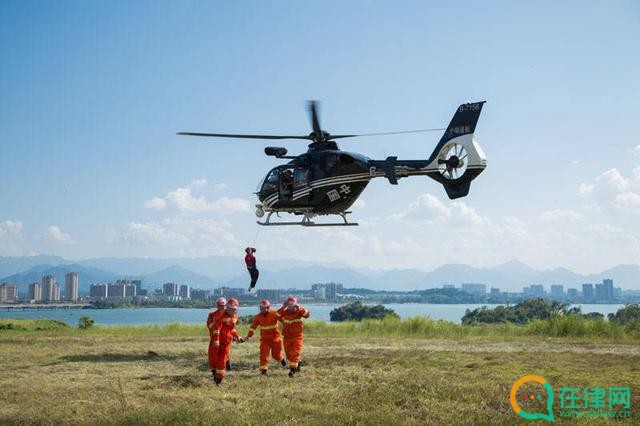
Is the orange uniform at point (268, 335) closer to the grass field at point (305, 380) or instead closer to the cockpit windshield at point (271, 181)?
the grass field at point (305, 380)

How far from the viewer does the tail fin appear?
1788cm

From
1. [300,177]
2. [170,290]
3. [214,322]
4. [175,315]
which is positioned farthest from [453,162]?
[170,290]

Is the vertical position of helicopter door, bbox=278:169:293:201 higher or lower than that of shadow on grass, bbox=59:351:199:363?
higher

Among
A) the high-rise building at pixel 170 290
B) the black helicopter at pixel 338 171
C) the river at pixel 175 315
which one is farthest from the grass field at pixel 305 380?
the high-rise building at pixel 170 290

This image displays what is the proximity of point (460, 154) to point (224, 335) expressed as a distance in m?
9.51

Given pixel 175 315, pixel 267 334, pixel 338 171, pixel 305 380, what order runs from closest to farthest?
pixel 305 380 → pixel 267 334 → pixel 338 171 → pixel 175 315

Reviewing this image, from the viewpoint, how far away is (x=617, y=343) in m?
21.3

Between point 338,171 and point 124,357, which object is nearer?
point 124,357

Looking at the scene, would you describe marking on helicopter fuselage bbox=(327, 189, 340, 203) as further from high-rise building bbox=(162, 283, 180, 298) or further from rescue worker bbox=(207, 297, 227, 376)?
high-rise building bbox=(162, 283, 180, 298)

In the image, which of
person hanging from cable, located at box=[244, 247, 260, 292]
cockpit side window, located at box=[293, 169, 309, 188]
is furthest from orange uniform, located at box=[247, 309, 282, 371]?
cockpit side window, located at box=[293, 169, 309, 188]

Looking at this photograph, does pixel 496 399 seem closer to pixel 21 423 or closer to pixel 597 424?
pixel 597 424

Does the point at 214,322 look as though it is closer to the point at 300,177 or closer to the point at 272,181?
the point at 300,177

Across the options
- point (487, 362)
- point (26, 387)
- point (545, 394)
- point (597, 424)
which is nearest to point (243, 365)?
point (26, 387)

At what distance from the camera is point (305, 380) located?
1255 centimetres
